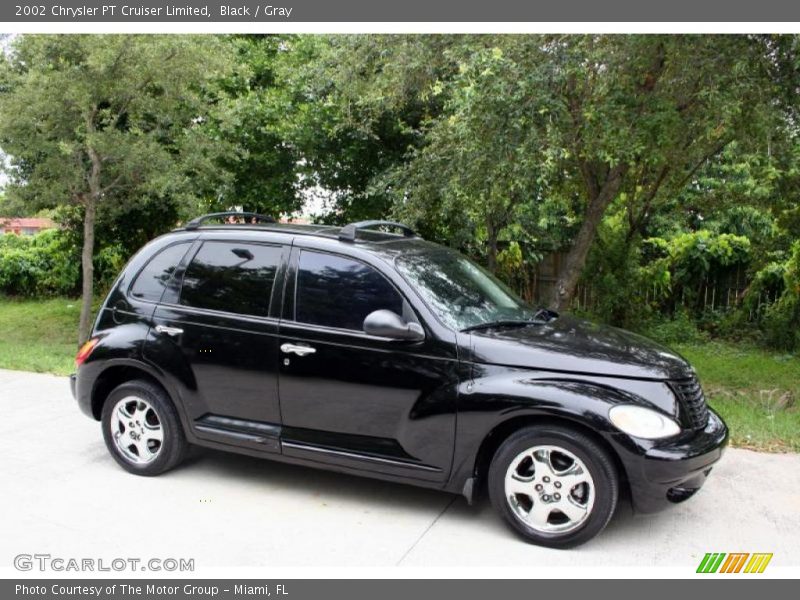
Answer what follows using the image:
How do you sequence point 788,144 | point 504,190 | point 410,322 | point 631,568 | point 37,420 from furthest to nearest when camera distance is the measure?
point 504,190 < point 788,144 < point 37,420 < point 410,322 < point 631,568

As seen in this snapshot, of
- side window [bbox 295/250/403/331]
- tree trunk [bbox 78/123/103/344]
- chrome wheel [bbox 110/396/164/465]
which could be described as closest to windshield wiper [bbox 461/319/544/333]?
side window [bbox 295/250/403/331]

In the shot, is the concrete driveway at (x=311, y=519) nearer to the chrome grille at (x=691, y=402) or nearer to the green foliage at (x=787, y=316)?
the chrome grille at (x=691, y=402)

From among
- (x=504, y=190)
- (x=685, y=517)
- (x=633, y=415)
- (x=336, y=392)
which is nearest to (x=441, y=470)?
(x=336, y=392)

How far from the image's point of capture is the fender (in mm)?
4043

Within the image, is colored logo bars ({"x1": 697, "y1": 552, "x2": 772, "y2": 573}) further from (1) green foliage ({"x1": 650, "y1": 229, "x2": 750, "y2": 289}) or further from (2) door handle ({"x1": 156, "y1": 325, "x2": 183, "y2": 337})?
(1) green foliage ({"x1": 650, "y1": 229, "x2": 750, "y2": 289})

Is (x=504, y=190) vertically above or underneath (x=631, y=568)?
above

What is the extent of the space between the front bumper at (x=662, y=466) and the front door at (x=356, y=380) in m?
1.01

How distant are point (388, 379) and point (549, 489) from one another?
3.68 ft

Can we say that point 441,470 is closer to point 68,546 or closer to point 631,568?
point 631,568

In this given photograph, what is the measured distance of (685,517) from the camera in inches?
182

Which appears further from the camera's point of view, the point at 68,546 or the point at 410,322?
the point at 410,322

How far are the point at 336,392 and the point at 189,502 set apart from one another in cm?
124

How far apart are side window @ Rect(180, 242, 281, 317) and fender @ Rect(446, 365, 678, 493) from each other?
1558 millimetres

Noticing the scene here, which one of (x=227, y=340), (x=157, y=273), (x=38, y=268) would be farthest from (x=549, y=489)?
(x=38, y=268)
